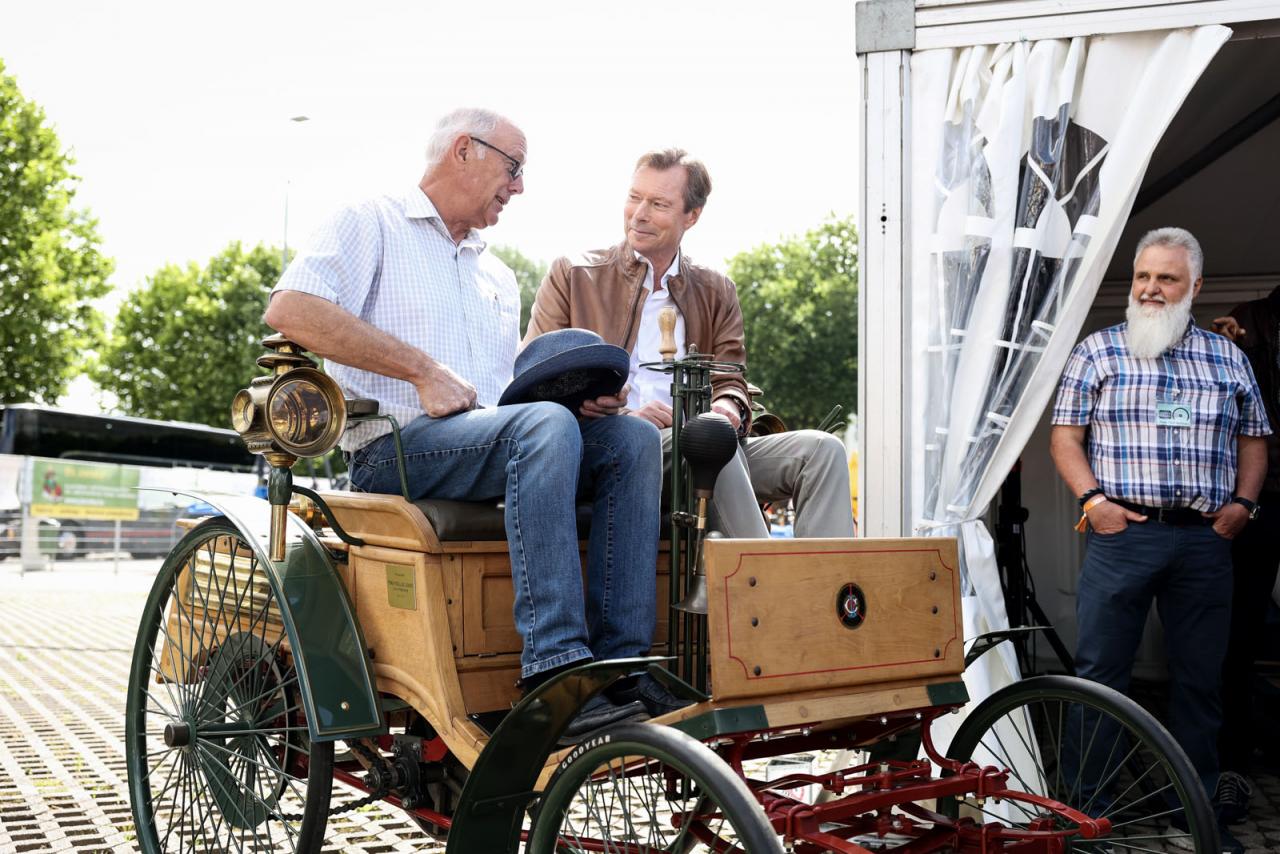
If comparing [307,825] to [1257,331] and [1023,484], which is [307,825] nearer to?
[1257,331]

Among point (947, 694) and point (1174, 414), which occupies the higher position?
point (1174, 414)

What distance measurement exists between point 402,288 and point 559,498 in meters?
0.89

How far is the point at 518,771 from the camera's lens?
272 cm

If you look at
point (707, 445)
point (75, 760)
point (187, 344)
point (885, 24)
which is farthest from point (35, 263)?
point (707, 445)

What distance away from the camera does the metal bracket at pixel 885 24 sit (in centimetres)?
453

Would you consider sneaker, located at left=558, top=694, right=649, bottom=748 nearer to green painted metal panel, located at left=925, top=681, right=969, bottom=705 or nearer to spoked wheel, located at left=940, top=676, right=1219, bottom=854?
green painted metal panel, located at left=925, top=681, right=969, bottom=705

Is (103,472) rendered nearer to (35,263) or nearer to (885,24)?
(35,263)

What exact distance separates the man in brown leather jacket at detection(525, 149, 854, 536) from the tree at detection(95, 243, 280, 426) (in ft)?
102

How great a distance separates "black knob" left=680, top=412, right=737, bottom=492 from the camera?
107 inches

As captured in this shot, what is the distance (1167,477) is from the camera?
413cm

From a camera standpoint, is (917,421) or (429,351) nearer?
(429,351)

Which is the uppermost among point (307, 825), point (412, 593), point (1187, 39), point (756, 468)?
point (1187, 39)

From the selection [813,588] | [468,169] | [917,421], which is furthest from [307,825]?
[917,421]

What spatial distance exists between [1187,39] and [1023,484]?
4.03m
